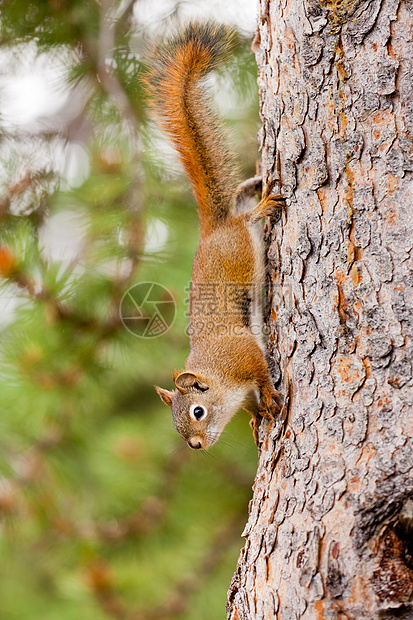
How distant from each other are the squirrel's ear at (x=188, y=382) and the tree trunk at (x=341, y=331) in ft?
1.03

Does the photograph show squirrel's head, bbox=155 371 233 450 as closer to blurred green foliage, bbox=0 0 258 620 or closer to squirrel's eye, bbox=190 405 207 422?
squirrel's eye, bbox=190 405 207 422

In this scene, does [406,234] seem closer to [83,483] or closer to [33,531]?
[83,483]

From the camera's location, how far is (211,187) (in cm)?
148

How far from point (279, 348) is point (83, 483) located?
1.02 meters

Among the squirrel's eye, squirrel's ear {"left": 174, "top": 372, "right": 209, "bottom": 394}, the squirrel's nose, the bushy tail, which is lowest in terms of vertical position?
the squirrel's nose

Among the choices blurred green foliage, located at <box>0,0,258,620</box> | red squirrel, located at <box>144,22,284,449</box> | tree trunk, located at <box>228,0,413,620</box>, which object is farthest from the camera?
blurred green foliage, located at <box>0,0,258,620</box>

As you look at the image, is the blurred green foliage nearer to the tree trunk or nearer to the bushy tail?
the bushy tail

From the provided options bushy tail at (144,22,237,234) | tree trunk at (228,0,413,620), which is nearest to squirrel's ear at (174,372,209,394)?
tree trunk at (228,0,413,620)

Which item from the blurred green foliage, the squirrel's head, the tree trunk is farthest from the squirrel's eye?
the blurred green foliage

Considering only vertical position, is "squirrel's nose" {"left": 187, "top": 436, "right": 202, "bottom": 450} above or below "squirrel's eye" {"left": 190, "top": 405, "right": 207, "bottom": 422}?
below

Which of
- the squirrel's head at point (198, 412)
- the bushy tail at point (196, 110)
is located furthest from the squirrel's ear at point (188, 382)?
the bushy tail at point (196, 110)

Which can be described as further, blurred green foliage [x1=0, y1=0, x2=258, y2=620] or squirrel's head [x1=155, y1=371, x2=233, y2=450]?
blurred green foliage [x1=0, y1=0, x2=258, y2=620]

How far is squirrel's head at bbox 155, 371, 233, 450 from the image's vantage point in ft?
4.42

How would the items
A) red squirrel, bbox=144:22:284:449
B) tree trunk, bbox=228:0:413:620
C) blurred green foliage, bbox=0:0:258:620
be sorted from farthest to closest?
blurred green foliage, bbox=0:0:258:620 → red squirrel, bbox=144:22:284:449 → tree trunk, bbox=228:0:413:620
